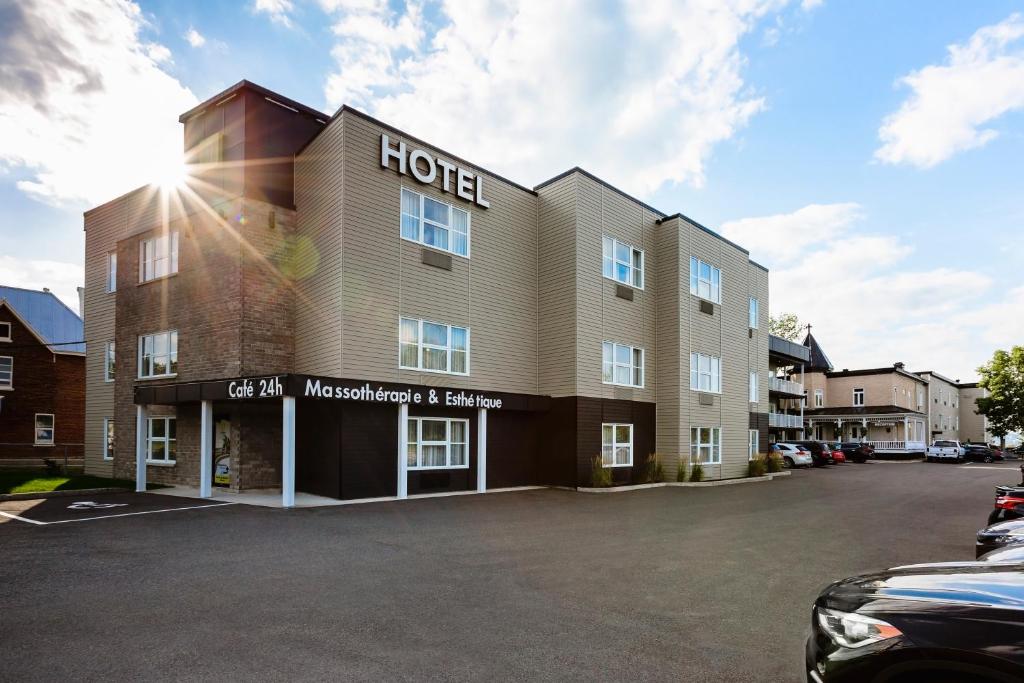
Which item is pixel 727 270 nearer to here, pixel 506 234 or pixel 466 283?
pixel 506 234

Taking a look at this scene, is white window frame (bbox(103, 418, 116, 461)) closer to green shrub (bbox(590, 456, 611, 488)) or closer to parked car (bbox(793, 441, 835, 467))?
green shrub (bbox(590, 456, 611, 488))

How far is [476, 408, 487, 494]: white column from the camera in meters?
18.8

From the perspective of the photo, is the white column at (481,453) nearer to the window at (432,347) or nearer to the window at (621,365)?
the window at (432,347)

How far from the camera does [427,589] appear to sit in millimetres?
7258

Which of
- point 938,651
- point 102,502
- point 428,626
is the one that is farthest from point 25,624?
point 102,502

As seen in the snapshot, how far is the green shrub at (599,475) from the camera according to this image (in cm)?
2020

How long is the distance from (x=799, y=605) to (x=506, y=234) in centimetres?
1655

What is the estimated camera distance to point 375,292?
1730 centimetres

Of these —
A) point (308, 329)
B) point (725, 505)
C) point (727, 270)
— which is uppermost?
point (727, 270)

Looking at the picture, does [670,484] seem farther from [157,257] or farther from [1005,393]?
[1005,393]

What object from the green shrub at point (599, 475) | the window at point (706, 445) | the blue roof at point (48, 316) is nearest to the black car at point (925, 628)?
the green shrub at point (599, 475)

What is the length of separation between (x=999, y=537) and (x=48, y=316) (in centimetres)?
4452

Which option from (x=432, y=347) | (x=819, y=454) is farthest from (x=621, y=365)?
(x=819, y=454)

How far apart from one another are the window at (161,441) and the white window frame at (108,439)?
3408 millimetres
